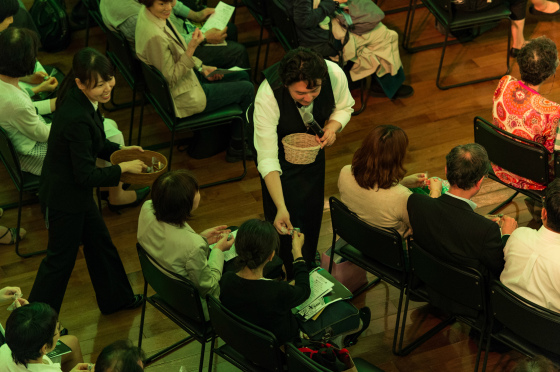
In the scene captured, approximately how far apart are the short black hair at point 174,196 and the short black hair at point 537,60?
1937 mm

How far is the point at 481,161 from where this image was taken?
321 centimetres

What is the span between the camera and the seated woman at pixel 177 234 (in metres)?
3.24

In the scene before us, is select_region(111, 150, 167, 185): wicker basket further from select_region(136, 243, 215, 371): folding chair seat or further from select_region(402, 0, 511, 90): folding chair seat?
select_region(402, 0, 511, 90): folding chair seat

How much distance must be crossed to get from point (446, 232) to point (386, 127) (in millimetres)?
569

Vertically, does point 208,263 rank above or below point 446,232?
below

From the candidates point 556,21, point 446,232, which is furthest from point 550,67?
point 556,21

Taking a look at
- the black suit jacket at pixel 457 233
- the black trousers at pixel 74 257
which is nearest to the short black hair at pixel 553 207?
the black suit jacket at pixel 457 233

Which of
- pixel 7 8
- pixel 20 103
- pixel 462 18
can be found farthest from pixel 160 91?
pixel 462 18

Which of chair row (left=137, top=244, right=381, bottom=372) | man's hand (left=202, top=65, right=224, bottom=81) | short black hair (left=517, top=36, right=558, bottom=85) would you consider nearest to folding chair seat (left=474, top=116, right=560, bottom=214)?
short black hair (left=517, top=36, right=558, bottom=85)

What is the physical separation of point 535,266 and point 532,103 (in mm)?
1245

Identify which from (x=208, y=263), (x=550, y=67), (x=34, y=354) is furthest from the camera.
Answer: (x=550, y=67)

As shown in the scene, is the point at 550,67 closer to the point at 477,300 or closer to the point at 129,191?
the point at 477,300

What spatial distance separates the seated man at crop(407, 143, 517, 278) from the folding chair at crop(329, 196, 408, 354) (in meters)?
0.17

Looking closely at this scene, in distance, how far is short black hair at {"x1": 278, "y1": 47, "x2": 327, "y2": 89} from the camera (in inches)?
128
